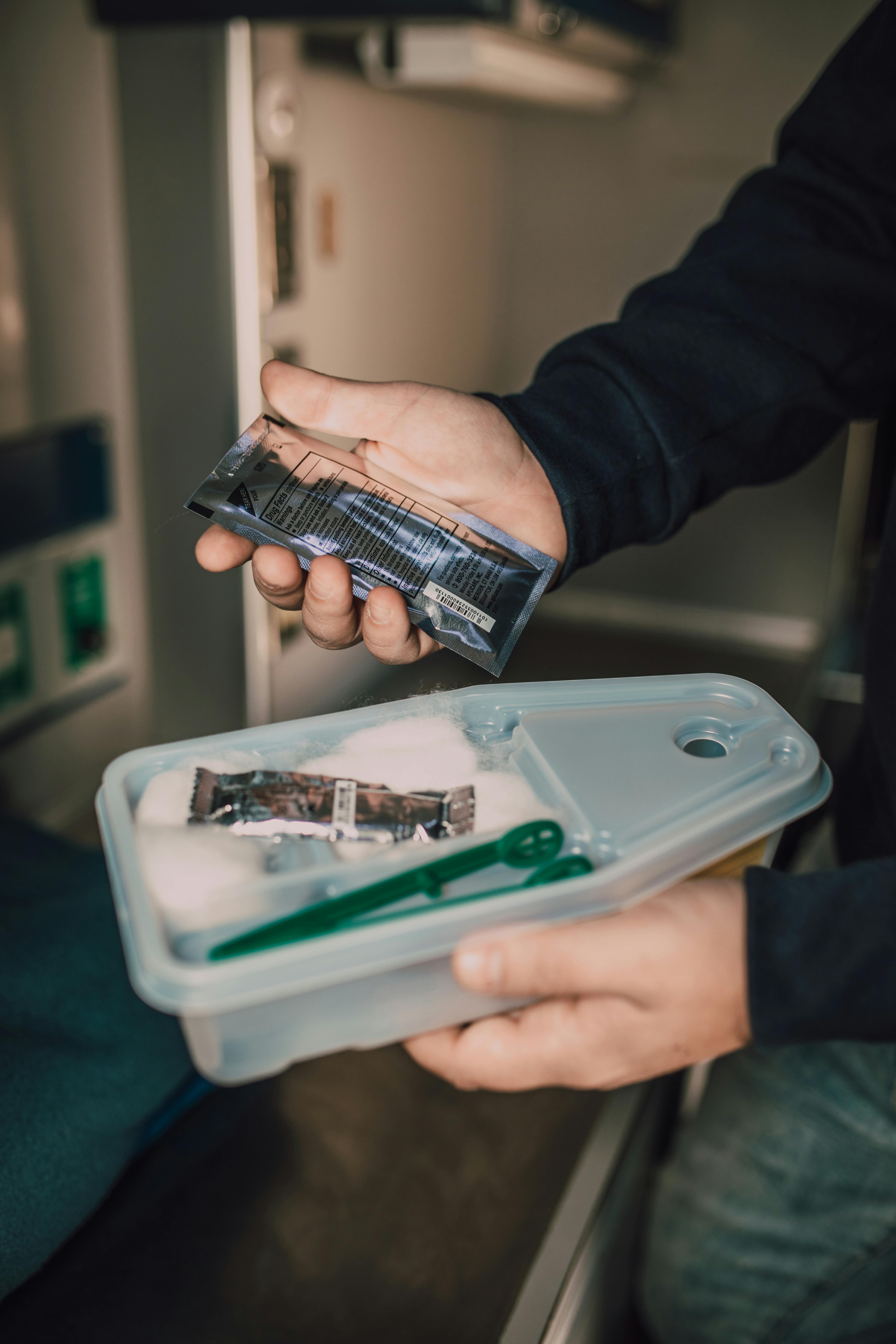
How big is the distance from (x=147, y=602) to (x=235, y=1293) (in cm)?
98

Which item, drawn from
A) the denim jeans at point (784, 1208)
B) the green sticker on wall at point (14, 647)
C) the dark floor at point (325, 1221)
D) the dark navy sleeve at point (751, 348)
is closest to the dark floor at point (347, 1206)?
the dark floor at point (325, 1221)

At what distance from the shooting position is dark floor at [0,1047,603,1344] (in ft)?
1.57

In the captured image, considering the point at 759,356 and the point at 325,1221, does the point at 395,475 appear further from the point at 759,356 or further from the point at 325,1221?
the point at 325,1221

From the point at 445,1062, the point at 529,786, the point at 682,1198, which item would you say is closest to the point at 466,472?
the point at 529,786

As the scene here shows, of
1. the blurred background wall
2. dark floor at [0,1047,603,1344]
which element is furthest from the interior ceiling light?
dark floor at [0,1047,603,1344]

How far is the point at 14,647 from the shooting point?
43.6 inches

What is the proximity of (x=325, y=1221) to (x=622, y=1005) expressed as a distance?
0.24 m

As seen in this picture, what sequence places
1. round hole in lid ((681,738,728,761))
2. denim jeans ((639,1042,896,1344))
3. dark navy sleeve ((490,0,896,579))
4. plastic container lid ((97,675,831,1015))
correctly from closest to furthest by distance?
plastic container lid ((97,675,831,1015))
round hole in lid ((681,738,728,761))
dark navy sleeve ((490,0,896,579))
denim jeans ((639,1042,896,1344))

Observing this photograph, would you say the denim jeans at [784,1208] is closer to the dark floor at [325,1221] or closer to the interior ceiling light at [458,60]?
the dark floor at [325,1221]

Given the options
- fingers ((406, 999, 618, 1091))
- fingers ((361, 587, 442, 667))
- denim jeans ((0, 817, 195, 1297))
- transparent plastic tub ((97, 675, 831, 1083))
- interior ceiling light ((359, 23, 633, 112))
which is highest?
interior ceiling light ((359, 23, 633, 112))

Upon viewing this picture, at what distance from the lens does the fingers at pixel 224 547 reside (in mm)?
450

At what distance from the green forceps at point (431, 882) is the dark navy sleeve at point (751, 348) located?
22cm

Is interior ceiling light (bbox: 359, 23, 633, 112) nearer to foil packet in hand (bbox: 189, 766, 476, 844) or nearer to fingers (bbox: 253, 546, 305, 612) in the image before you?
fingers (bbox: 253, 546, 305, 612)

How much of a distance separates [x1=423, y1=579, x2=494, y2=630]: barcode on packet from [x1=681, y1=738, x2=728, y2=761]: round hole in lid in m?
0.11
